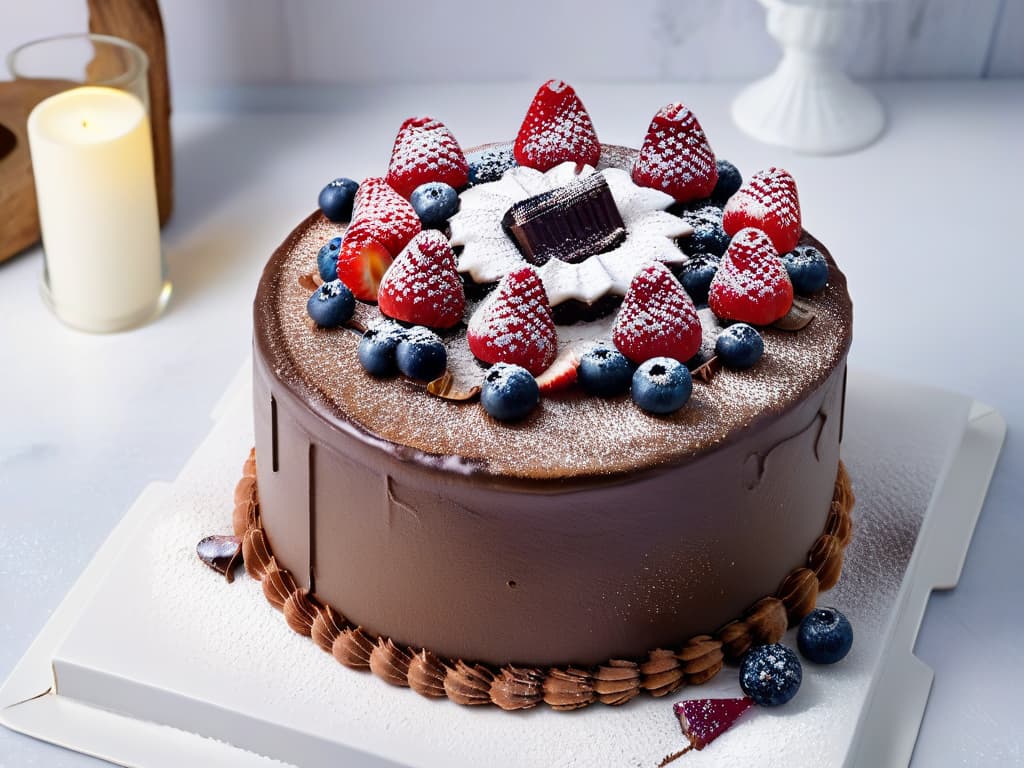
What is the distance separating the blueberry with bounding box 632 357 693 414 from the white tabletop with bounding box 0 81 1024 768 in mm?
655

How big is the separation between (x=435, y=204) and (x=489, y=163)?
9.1 inches

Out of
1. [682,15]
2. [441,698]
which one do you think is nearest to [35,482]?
[441,698]

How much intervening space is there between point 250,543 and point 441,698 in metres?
0.41

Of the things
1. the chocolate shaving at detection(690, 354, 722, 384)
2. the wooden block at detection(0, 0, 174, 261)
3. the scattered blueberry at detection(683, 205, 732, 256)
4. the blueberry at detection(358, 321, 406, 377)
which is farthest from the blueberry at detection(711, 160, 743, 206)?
the wooden block at detection(0, 0, 174, 261)

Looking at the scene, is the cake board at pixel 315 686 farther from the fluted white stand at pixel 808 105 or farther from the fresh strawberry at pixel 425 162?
the fluted white stand at pixel 808 105

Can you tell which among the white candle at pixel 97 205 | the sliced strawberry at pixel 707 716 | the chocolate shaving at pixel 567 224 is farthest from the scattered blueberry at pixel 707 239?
the white candle at pixel 97 205

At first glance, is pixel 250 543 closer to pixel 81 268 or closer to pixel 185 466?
pixel 185 466

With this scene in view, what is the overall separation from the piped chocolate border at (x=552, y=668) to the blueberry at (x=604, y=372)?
38cm

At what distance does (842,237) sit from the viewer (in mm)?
3172

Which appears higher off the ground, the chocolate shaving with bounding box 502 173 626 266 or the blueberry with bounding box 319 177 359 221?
the chocolate shaving with bounding box 502 173 626 266

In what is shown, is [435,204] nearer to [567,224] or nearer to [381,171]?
[567,224]

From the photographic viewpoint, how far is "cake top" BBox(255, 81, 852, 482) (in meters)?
1.93

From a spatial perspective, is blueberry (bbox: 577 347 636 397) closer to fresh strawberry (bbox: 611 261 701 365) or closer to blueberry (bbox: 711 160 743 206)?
fresh strawberry (bbox: 611 261 701 365)

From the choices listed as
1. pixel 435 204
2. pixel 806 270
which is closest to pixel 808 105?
pixel 806 270
